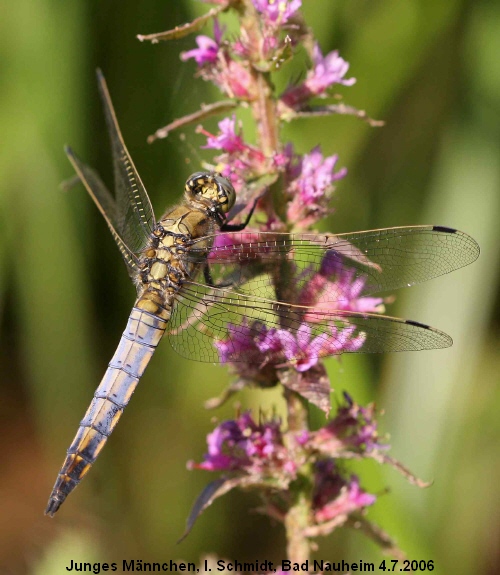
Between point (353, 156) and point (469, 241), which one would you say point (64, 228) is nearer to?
point (353, 156)

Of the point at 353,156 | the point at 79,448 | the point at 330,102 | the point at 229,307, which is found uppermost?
the point at 330,102

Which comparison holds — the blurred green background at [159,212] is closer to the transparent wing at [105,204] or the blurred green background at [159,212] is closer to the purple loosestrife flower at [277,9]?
the transparent wing at [105,204]

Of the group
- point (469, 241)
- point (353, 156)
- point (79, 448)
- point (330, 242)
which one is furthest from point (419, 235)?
point (353, 156)

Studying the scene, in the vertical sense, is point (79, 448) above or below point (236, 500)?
above

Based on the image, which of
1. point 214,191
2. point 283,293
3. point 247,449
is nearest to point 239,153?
point 214,191

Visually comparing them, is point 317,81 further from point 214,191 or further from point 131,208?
point 131,208
